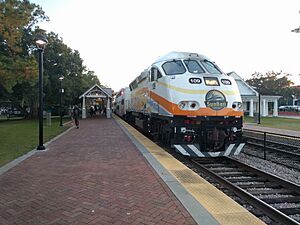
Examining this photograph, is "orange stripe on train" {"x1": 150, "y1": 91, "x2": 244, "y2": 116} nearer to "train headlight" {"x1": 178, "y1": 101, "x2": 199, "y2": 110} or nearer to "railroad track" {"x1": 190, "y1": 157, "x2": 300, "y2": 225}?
"train headlight" {"x1": 178, "y1": 101, "x2": 199, "y2": 110}

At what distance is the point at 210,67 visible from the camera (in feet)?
34.7

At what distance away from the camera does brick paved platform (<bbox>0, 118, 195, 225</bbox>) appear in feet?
14.2

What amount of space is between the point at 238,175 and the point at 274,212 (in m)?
3.12

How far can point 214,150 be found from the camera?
9.38 m

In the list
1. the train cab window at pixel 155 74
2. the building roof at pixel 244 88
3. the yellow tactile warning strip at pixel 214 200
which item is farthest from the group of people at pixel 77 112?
the building roof at pixel 244 88

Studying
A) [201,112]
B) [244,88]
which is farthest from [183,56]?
[244,88]

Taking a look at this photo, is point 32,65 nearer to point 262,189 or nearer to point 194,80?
point 194,80

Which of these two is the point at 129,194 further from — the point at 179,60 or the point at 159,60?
the point at 159,60

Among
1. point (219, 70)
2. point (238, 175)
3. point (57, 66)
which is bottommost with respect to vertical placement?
point (238, 175)

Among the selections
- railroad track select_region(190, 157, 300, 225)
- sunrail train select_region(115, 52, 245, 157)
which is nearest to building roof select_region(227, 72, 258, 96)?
sunrail train select_region(115, 52, 245, 157)

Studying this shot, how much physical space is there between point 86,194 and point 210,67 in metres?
6.75

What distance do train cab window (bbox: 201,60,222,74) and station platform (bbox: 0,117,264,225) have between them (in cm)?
353

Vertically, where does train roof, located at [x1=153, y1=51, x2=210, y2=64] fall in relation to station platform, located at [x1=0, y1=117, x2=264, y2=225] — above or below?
above

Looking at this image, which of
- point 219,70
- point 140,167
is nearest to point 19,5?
point 219,70
